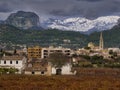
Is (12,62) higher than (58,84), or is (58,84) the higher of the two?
(12,62)

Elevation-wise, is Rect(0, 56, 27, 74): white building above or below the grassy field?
above

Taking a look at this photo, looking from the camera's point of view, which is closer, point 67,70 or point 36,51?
point 67,70

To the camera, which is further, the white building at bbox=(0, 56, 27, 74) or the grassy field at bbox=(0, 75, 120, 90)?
the white building at bbox=(0, 56, 27, 74)

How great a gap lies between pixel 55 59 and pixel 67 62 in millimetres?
2323

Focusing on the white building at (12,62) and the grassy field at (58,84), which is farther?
the white building at (12,62)

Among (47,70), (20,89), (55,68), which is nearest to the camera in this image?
(20,89)

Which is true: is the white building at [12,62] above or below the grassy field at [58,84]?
above

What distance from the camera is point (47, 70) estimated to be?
239 feet

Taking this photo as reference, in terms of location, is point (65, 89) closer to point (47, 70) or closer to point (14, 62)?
point (47, 70)

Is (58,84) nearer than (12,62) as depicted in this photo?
Yes

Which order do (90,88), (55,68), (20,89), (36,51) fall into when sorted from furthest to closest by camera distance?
1. (36,51)
2. (55,68)
3. (90,88)
4. (20,89)

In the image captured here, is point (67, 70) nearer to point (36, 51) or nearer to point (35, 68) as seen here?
point (35, 68)

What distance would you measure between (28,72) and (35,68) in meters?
1.84

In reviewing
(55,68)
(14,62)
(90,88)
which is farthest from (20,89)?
(14,62)
